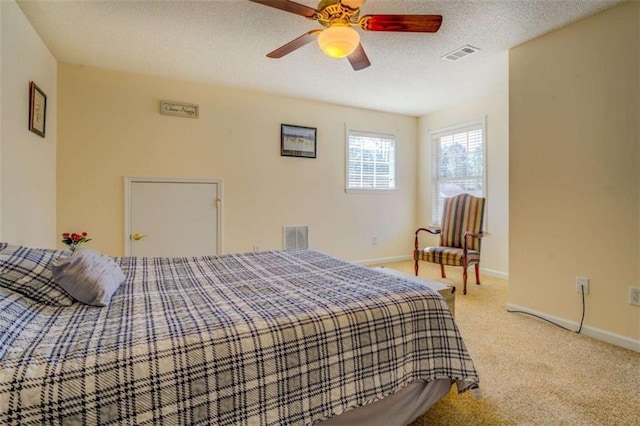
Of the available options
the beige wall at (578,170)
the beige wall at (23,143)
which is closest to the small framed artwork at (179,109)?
the beige wall at (23,143)

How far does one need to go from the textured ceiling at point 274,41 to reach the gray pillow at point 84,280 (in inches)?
71.3

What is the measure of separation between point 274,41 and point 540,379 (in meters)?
2.98

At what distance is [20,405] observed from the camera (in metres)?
0.78

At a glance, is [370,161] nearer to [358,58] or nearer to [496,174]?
[496,174]

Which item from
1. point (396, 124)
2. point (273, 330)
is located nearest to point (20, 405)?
point (273, 330)

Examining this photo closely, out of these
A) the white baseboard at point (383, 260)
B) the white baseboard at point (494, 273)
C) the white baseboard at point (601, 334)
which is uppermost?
the white baseboard at point (383, 260)

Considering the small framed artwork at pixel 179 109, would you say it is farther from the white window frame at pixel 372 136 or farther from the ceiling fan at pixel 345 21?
the ceiling fan at pixel 345 21

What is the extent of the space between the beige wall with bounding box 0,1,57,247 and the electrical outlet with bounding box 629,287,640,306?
163 inches

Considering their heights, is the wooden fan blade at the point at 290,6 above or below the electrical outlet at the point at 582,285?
above

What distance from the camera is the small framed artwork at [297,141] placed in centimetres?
422

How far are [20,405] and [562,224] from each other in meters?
3.22

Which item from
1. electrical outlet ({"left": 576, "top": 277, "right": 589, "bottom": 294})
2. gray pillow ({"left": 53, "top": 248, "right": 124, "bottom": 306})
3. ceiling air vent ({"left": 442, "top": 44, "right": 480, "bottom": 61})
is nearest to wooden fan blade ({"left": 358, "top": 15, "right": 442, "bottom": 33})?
ceiling air vent ({"left": 442, "top": 44, "right": 480, "bottom": 61})

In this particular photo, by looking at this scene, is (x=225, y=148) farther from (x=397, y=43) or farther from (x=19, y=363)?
→ (x=19, y=363)

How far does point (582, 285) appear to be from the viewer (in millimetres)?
2520
